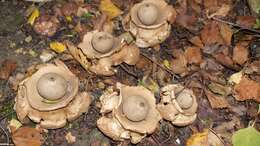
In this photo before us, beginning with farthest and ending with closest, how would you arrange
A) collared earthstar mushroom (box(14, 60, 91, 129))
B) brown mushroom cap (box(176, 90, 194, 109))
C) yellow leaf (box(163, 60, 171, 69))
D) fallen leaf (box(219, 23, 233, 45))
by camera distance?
fallen leaf (box(219, 23, 233, 45)) → yellow leaf (box(163, 60, 171, 69)) → brown mushroom cap (box(176, 90, 194, 109)) → collared earthstar mushroom (box(14, 60, 91, 129))

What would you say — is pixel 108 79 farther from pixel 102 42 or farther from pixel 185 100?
pixel 185 100

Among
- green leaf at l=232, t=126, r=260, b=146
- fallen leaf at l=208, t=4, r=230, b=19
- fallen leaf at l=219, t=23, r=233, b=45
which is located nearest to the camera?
green leaf at l=232, t=126, r=260, b=146

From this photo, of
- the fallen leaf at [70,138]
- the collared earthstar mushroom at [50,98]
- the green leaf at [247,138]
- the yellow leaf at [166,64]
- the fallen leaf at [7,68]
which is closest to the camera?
the green leaf at [247,138]

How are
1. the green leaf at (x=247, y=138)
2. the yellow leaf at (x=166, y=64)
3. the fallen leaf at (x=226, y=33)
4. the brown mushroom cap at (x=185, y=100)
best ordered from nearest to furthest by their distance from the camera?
the green leaf at (x=247, y=138)
the brown mushroom cap at (x=185, y=100)
the yellow leaf at (x=166, y=64)
the fallen leaf at (x=226, y=33)

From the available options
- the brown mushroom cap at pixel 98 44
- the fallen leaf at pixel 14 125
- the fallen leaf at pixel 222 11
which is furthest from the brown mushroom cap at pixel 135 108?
the fallen leaf at pixel 222 11

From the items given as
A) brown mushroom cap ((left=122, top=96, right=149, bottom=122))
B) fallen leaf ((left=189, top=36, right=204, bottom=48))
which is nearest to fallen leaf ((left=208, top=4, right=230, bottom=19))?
fallen leaf ((left=189, top=36, right=204, bottom=48))

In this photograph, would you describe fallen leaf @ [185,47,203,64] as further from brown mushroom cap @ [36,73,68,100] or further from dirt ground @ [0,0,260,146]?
brown mushroom cap @ [36,73,68,100]

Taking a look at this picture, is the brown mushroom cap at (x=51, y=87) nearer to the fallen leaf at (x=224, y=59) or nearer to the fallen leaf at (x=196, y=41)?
the fallen leaf at (x=196, y=41)
